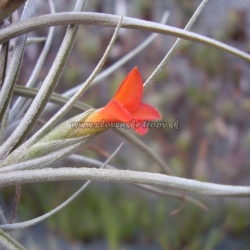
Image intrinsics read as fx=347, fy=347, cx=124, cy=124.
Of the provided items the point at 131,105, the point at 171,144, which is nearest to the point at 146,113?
the point at 131,105

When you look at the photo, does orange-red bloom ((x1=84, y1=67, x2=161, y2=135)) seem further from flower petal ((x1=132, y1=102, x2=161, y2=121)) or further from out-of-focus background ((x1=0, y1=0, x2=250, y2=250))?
out-of-focus background ((x1=0, y1=0, x2=250, y2=250))

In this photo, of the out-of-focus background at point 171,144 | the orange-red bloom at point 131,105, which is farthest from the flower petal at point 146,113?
the out-of-focus background at point 171,144

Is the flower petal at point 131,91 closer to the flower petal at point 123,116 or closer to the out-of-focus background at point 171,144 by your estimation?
the flower petal at point 123,116

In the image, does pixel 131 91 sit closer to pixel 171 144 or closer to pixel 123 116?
pixel 123 116

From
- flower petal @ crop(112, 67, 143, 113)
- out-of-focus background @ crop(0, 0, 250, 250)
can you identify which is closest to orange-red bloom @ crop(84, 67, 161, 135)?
flower petal @ crop(112, 67, 143, 113)

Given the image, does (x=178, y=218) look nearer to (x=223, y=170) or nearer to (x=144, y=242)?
(x=144, y=242)
